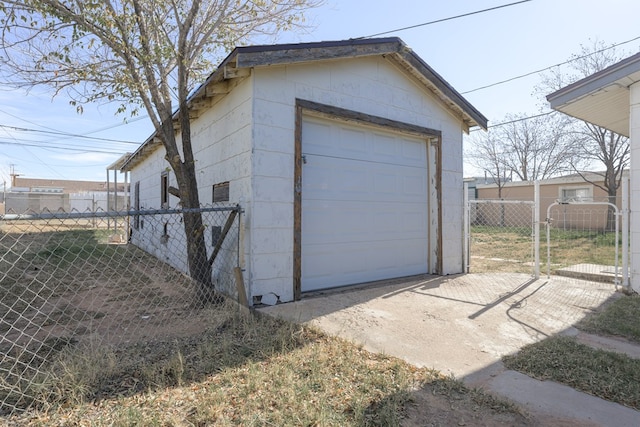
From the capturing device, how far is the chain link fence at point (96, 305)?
2859 millimetres

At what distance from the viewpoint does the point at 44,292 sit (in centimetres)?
566

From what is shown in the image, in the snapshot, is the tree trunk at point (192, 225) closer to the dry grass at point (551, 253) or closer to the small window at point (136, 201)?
the dry grass at point (551, 253)

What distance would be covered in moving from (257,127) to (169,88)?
225 centimetres

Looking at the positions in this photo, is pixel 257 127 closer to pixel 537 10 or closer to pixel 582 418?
pixel 582 418

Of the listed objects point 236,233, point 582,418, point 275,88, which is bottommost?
point 582,418

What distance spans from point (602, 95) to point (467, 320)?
185 inches

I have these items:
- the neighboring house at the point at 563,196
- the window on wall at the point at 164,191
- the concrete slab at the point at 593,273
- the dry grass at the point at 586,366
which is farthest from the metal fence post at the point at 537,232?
the neighboring house at the point at 563,196

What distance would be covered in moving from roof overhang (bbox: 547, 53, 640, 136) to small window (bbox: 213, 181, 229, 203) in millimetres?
5410

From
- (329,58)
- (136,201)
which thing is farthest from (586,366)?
(136,201)

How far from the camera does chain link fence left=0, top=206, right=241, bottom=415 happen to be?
286 cm

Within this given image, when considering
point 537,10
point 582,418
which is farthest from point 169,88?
point 537,10

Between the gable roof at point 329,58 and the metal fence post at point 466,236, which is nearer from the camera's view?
the gable roof at point 329,58

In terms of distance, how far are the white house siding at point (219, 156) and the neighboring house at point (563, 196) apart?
14.7 metres

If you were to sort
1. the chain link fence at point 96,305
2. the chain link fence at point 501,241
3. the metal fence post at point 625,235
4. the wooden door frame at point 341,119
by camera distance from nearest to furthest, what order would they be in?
the chain link fence at point 96,305
the wooden door frame at point 341,119
the metal fence post at point 625,235
the chain link fence at point 501,241
